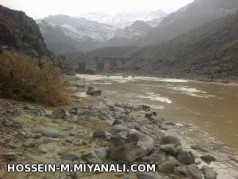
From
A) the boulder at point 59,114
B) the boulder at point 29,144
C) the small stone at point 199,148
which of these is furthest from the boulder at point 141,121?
the boulder at point 29,144

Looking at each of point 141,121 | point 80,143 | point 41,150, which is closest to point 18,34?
point 141,121

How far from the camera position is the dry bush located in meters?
17.4

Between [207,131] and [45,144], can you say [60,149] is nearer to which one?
[45,144]

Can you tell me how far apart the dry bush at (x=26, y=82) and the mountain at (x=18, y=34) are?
→ 3052 cm

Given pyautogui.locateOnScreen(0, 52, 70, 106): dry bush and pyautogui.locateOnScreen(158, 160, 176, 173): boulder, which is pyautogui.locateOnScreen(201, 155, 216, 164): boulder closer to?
pyautogui.locateOnScreen(158, 160, 176, 173): boulder

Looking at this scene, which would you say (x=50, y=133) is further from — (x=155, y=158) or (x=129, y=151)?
(x=155, y=158)

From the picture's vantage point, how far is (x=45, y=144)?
424 inches

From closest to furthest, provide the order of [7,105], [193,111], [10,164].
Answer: [10,164]
[7,105]
[193,111]

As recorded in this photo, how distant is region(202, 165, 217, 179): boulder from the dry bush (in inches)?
382

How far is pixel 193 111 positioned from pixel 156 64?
316ft

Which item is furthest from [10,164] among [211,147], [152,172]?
[211,147]

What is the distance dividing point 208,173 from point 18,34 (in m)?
54.8

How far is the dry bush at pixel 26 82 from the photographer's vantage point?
17.4m

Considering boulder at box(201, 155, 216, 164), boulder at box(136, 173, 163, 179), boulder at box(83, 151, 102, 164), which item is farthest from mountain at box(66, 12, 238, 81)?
boulder at box(136, 173, 163, 179)
